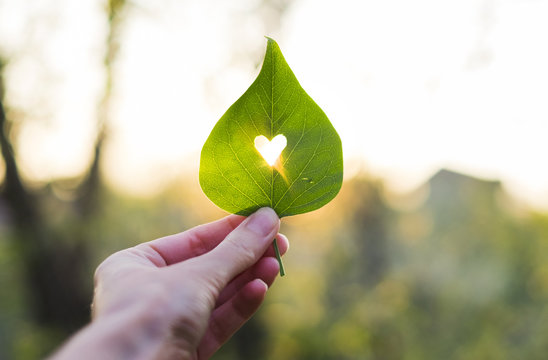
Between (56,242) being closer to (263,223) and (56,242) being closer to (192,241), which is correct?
(192,241)

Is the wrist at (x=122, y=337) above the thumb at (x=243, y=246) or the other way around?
the other way around

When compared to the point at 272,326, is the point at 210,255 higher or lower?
higher

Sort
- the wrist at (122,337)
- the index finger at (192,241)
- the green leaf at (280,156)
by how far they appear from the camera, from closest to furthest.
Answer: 1. the wrist at (122,337)
2. the green leaf at (280,156)
3. the index finger at (192,241)

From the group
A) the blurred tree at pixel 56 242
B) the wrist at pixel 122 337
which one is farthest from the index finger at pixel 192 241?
the blurred tree at pixel 56 242

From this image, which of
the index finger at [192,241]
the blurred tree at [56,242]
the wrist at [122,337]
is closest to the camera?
the wrist at [122,337]

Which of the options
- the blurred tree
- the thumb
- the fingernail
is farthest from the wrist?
the blurred tree

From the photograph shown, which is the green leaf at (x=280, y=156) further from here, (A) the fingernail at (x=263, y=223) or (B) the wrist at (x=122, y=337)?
(B) the wrist at (x=122, y=337)

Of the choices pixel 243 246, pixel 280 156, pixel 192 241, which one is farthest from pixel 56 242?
pixel 280 156

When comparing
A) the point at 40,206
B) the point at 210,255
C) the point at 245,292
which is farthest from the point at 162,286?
the point at 40,206

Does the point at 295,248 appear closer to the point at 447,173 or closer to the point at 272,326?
the point at 272,326
